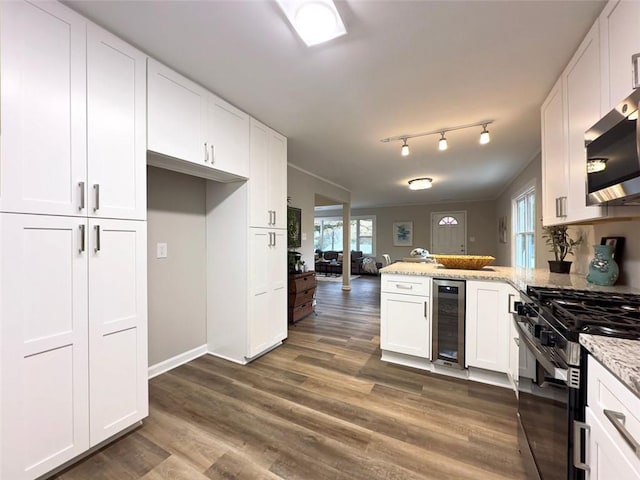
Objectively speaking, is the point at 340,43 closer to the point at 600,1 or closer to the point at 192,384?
the point at 600,1

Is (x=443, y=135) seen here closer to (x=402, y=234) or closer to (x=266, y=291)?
(x=266, y=291)

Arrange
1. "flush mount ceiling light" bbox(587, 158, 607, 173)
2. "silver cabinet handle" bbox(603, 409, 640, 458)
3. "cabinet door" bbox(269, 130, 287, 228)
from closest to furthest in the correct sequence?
"silver cabinet handle" bbox(603, 409, 640, 458)
"flush mount ceiling light" bbox(587, 158, 607, 173)
"cabinet door" bbox(269, 130, 287, 228)

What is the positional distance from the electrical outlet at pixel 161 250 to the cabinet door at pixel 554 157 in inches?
128

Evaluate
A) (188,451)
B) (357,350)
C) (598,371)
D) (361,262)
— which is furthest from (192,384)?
(361,262)

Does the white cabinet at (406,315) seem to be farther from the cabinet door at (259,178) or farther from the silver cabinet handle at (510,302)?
the cabinet door at (259,178)

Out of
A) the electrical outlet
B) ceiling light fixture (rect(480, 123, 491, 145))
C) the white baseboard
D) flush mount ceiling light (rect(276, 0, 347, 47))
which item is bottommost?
the white baseboard

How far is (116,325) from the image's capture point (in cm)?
156

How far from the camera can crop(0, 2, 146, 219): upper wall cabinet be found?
119cm

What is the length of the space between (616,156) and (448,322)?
1679 millimetres

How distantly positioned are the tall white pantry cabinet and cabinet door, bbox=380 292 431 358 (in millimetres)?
2063

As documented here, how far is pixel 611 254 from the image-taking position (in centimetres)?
177

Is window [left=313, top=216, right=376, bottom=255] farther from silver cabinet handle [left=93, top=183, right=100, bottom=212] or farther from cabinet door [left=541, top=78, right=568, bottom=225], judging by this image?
silver cabinet handle [left=93, top=183, right=100, bottom=212]

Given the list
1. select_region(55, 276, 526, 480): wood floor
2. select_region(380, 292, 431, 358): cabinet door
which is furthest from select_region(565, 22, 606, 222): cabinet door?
select_region(55, 276, 526, 480): wood floor

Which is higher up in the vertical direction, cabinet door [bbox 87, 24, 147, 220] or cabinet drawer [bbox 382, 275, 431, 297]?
cabinet door [bbox 87, 24, 147, 220]
